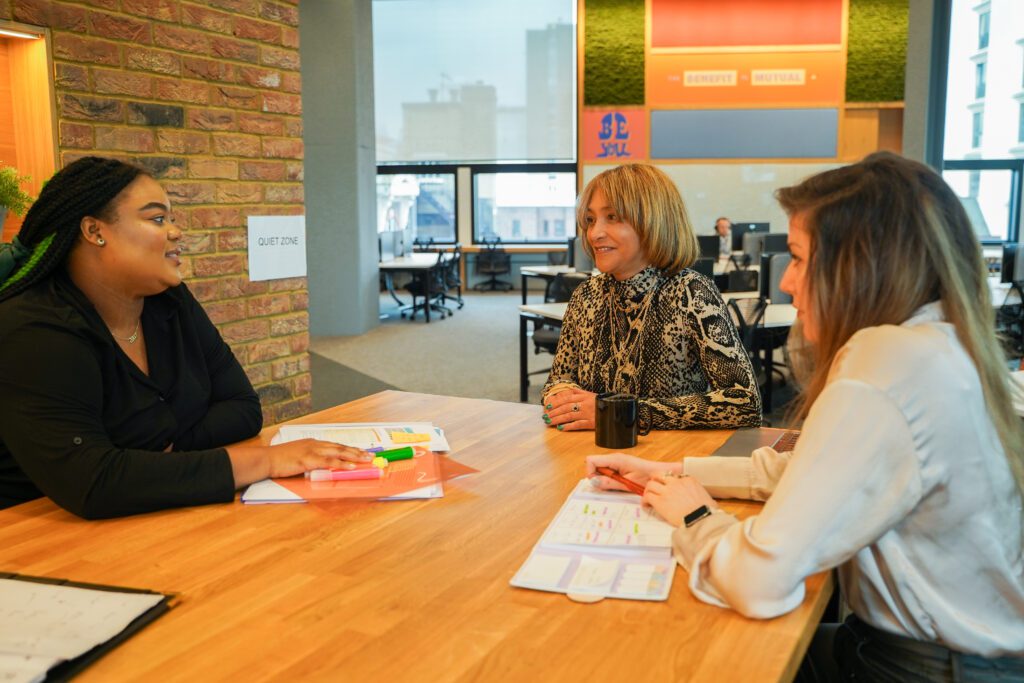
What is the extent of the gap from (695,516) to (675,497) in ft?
0.28

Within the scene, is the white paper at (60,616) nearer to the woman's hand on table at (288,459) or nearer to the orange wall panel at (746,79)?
the woman's hand on table at (288,459)

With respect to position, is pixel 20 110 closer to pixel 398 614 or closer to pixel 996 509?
pixel 398 614

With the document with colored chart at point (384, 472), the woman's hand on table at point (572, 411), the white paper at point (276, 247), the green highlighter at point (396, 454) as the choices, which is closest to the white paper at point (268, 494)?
the document with colored chart at point (384, 472)

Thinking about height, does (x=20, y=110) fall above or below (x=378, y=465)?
above

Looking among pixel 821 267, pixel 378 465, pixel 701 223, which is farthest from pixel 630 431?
pixel 701 223

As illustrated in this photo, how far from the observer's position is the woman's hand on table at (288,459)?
1.65m

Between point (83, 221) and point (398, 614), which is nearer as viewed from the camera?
point (398, 614)

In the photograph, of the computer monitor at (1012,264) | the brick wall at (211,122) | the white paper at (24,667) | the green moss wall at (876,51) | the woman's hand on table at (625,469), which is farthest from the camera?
the green moss wall at (876,51)

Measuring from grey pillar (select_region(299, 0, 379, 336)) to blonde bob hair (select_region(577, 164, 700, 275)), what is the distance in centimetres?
676

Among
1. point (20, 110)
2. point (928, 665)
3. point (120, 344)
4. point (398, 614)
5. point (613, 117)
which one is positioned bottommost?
point (928, 665)

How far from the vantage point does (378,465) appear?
1.77 m

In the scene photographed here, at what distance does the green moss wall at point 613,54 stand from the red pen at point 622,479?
37.8 feet

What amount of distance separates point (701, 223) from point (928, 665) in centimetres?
1167

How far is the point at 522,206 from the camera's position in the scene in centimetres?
1412
